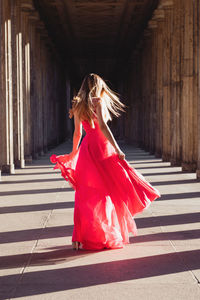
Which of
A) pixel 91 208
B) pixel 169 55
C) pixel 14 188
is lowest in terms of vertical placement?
pixel 14 188

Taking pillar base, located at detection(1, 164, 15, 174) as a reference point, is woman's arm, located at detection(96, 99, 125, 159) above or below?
above

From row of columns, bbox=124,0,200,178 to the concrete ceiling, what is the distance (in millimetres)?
1256

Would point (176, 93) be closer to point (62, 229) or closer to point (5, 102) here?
point (5, 102)

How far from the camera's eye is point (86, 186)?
6926 mm

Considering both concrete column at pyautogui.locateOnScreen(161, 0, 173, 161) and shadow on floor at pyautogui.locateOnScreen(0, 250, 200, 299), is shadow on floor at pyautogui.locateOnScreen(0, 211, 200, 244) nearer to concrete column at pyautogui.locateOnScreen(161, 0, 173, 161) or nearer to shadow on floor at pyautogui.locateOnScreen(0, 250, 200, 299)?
shadow on floor at pyautogui.locateOnScreen(0, 250, 200, 299)

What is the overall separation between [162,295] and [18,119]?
1679cm

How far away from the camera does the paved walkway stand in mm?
5000

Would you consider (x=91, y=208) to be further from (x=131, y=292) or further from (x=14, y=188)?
(x=14, y=188)

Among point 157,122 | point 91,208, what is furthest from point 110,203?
point 157,122

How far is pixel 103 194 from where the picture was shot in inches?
273

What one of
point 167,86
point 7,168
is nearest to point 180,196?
point 7,168

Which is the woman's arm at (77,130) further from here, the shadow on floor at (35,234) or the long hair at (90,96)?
the shadow on floor at (35,234)

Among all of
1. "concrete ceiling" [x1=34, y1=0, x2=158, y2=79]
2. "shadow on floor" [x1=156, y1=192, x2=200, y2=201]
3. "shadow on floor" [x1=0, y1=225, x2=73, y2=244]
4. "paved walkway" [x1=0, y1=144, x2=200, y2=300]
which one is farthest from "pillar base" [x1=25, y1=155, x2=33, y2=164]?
"shadow on floor" [x1=0, y1=225, x2=73, y2=244]

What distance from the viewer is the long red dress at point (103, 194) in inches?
266
